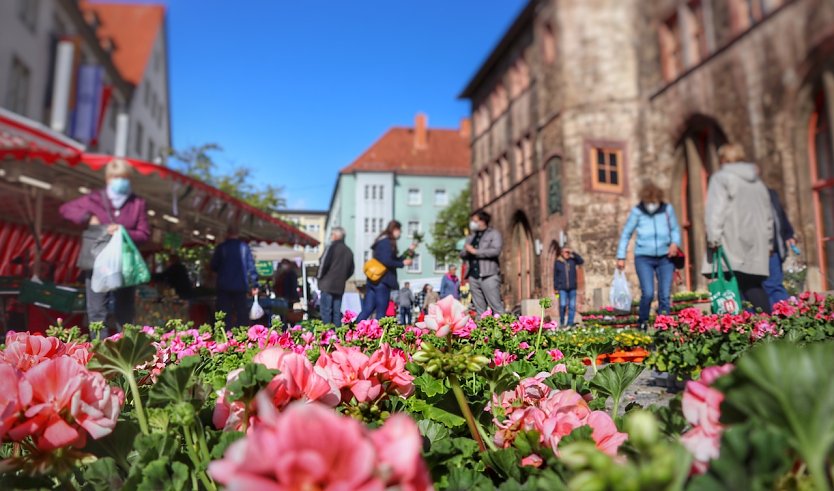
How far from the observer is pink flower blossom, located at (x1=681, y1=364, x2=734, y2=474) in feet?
1.86

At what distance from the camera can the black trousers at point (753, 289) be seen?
19.4 feet

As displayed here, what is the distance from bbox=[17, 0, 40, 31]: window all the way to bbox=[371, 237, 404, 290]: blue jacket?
59.3 feet

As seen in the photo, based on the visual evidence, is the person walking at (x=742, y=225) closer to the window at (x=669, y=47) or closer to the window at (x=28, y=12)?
the window at (x=669, y=47)

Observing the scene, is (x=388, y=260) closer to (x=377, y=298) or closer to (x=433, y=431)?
(x=377, y=298)

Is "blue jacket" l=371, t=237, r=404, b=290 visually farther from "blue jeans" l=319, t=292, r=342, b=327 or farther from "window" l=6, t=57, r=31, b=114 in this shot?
"window" l=6, t=57, r=31, b=114

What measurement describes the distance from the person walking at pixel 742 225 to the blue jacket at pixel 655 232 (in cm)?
106

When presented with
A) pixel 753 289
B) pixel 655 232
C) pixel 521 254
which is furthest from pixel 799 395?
pixel 521 254

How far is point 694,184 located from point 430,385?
1549 centimetres

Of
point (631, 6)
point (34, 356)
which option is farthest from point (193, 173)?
point (34, 356)

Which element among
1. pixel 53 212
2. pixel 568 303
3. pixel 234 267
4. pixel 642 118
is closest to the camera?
pixel 234 267

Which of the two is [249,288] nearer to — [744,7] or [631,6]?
[744,7]

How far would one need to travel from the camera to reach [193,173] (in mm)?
31812

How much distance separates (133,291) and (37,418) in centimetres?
535

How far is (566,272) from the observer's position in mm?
11242
